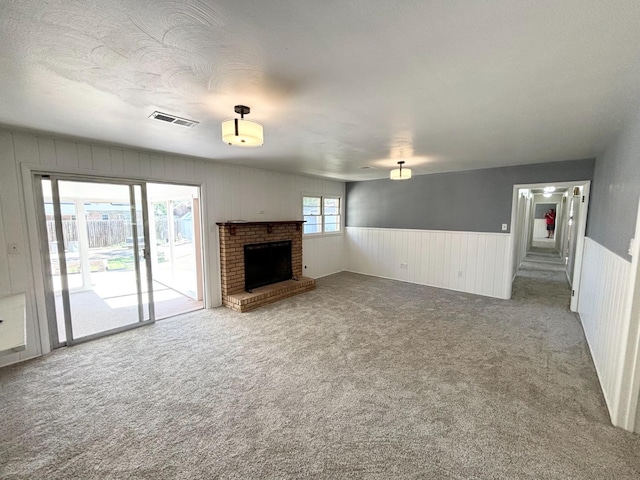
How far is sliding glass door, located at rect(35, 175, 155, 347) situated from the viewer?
119 inches

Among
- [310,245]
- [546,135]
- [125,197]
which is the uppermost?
[546,135]

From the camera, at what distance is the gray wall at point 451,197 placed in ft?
14.7

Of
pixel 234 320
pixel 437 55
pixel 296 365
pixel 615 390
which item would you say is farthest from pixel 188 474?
pixel 615 390

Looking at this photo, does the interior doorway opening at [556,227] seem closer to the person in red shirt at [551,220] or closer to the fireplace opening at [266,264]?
the person in red shirt at [551,220]

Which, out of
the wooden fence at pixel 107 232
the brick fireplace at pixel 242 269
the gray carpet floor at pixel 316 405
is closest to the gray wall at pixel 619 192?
the gray carpet floor at pixel 316 405

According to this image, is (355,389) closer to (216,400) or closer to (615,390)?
(216,400)

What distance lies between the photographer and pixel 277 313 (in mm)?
4113

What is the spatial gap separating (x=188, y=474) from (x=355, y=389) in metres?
1.33

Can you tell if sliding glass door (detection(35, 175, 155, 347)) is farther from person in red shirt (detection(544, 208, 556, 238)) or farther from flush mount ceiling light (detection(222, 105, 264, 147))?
person in red shirt (detection(544, 208, 556, 238))

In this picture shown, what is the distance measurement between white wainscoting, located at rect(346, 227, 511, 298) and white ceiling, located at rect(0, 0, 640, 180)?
2.57m

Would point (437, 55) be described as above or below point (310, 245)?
above

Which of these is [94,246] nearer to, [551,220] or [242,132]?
[242,132]

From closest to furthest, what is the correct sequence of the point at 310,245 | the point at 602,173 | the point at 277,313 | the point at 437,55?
the point at 437,55 → the point at 602,173 → the point at 277,313 → the point at 310,245

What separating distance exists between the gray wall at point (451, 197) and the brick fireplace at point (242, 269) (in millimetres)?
2515
